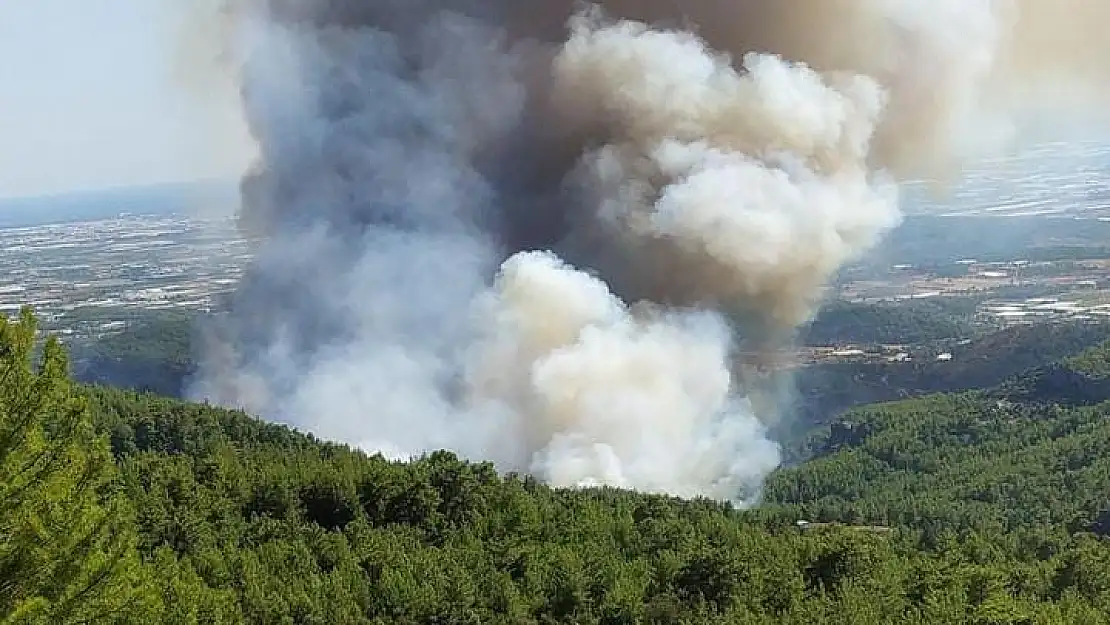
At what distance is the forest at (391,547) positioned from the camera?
650 centimetres

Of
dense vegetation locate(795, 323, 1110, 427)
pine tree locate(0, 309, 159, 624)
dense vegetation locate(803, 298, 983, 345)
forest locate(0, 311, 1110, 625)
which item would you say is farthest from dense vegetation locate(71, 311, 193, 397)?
dense vegetation locate(803, 298, 983, 345)

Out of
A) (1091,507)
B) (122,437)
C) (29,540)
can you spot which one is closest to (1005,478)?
(1091,507)

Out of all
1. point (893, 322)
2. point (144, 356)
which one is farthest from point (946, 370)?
point (144, 356)

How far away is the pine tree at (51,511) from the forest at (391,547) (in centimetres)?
1

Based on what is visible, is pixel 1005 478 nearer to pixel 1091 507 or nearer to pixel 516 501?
pixel 1091 507

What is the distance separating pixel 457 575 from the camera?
61.1 feet

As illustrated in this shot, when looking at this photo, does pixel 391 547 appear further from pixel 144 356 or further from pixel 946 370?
pixel 946 370

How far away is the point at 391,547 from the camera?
2044 cm

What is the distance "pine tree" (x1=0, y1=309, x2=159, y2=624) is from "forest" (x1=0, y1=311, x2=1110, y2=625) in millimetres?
11

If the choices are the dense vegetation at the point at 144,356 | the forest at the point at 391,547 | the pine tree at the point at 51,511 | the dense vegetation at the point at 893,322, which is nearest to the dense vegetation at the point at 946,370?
the dense vegetation at the point at 893,322

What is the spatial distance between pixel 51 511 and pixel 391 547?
47.4 feet

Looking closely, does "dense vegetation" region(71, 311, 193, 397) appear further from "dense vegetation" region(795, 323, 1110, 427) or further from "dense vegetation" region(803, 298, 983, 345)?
"dense vegetation" region(803, 298, 983, 345)

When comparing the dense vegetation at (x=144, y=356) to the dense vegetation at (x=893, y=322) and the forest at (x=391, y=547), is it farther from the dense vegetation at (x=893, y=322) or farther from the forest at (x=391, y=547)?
the dense vegetation at (x=893, y=322)

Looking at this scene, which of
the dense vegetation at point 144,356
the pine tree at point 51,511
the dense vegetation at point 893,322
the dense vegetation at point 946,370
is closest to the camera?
the pine tree at point 51,511
